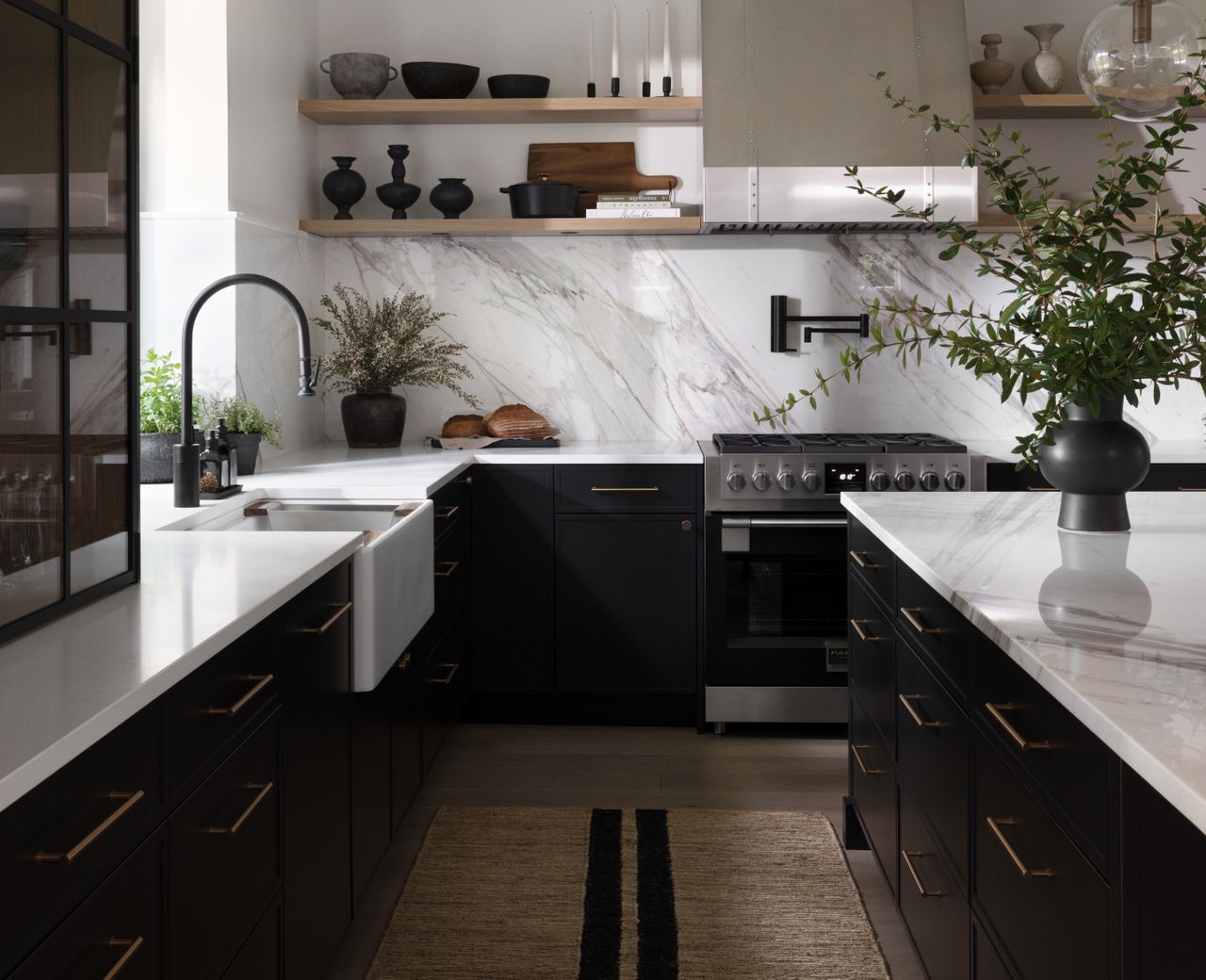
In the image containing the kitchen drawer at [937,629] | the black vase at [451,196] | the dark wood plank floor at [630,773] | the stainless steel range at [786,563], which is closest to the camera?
the kitchen drawer at [937,629]

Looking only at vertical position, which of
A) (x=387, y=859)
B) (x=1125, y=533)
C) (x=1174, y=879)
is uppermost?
(x=1125, y=533)

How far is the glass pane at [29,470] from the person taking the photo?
60.2 inches

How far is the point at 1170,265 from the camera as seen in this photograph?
6.51ft

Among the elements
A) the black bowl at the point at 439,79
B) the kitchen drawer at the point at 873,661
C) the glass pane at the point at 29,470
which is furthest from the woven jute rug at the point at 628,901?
the black bowl at the point at 439,79

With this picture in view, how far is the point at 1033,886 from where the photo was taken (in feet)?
5.01

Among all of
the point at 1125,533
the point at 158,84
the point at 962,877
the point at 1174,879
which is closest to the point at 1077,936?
the point at 1174,879

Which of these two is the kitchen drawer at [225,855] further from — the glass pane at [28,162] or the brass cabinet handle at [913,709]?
the brass cabinet handle at [913,709]

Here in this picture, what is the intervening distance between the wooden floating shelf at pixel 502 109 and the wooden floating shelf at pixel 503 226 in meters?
0.37

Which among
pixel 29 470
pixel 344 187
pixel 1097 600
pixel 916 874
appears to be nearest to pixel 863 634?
pixel 916 874

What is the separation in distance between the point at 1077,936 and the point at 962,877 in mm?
546

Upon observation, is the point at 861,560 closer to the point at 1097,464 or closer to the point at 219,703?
the point at 1097,464

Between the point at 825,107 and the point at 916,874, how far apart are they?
265 cm

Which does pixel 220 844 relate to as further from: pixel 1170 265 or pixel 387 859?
pixel 1170 265

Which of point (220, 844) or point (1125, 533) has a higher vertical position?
point (1125, 533)
